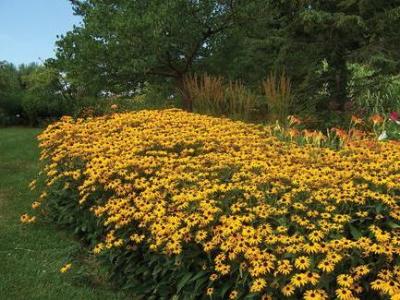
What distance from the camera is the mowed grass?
16.5ft

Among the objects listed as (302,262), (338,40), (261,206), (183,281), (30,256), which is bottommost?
(30,256)

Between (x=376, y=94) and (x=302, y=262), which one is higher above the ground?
(x=302, y=262)

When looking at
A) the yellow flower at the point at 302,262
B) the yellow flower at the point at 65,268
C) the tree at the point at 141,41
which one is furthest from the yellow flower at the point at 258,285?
the tree at the point at 141,41

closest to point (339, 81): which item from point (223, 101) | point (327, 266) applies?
point (223, 101)

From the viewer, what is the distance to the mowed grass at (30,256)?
5020 millimetres

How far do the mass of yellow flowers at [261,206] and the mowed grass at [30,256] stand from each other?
46cm

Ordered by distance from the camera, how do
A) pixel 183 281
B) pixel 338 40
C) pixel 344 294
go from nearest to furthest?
pixel 344 294 → pixel 183 281 → pixel 338 40

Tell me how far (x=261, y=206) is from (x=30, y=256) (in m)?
2.63

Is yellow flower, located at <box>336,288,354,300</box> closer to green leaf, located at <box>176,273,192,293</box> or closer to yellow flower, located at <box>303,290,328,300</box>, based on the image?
yellow flower, located at <box>303,290,328,300</box>

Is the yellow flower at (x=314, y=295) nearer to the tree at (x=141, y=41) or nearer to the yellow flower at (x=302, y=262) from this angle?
the yellow flower at (x=302, y=262)

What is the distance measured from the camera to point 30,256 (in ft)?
19.2

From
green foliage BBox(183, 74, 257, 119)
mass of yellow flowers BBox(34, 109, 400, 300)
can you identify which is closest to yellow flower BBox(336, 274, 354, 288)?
mass of yellow flowers BBox(34, 109, 400, 300)

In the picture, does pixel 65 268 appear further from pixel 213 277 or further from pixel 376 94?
pixel 376 94

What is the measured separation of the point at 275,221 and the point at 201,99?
5.59m
